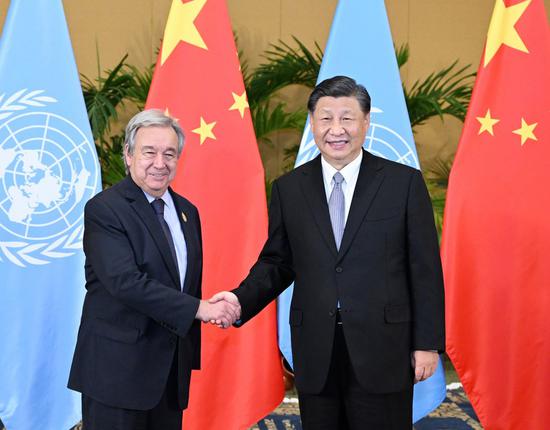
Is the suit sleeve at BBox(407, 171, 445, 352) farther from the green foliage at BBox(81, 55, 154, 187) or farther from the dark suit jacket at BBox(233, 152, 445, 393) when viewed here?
the green foliage at BBox(81, 55, 154, 187)

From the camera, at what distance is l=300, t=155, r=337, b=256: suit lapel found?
197 centimetres

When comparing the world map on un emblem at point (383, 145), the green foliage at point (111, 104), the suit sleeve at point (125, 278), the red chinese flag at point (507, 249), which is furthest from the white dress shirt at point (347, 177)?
the green foliage at point (111, 104)

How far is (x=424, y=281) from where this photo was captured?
193 cm

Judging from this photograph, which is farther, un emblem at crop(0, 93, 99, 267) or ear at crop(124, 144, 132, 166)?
un emblem at crop(0, 93, 99, 267)

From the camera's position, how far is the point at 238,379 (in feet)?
10.3

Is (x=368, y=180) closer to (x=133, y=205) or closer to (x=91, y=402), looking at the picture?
(x=133, y=205)

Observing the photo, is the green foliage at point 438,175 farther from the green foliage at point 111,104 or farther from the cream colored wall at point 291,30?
the green foliage at point 111,104

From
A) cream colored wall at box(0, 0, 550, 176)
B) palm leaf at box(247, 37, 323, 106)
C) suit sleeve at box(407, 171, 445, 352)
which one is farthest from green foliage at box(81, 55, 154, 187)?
suit sleeve at box(407, 171, 445, 352)

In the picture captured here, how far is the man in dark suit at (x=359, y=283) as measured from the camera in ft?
6.33

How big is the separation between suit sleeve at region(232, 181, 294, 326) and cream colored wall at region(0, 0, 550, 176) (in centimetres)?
266

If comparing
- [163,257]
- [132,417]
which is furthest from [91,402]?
[163,257]

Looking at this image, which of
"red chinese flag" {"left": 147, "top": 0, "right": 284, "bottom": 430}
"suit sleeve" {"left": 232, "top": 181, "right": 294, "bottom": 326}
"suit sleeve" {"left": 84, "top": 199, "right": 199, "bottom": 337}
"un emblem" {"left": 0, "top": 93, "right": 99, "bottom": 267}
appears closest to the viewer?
"suit sleeve" {"left": 84, "top": 199, "right": 199, "bottom": 337}

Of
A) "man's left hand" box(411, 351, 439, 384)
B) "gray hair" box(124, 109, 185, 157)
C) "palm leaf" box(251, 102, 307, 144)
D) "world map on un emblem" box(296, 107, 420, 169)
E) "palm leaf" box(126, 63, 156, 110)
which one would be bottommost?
"man's left hand" box(411, 351, 439, 384)

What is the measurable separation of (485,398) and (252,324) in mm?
1127
